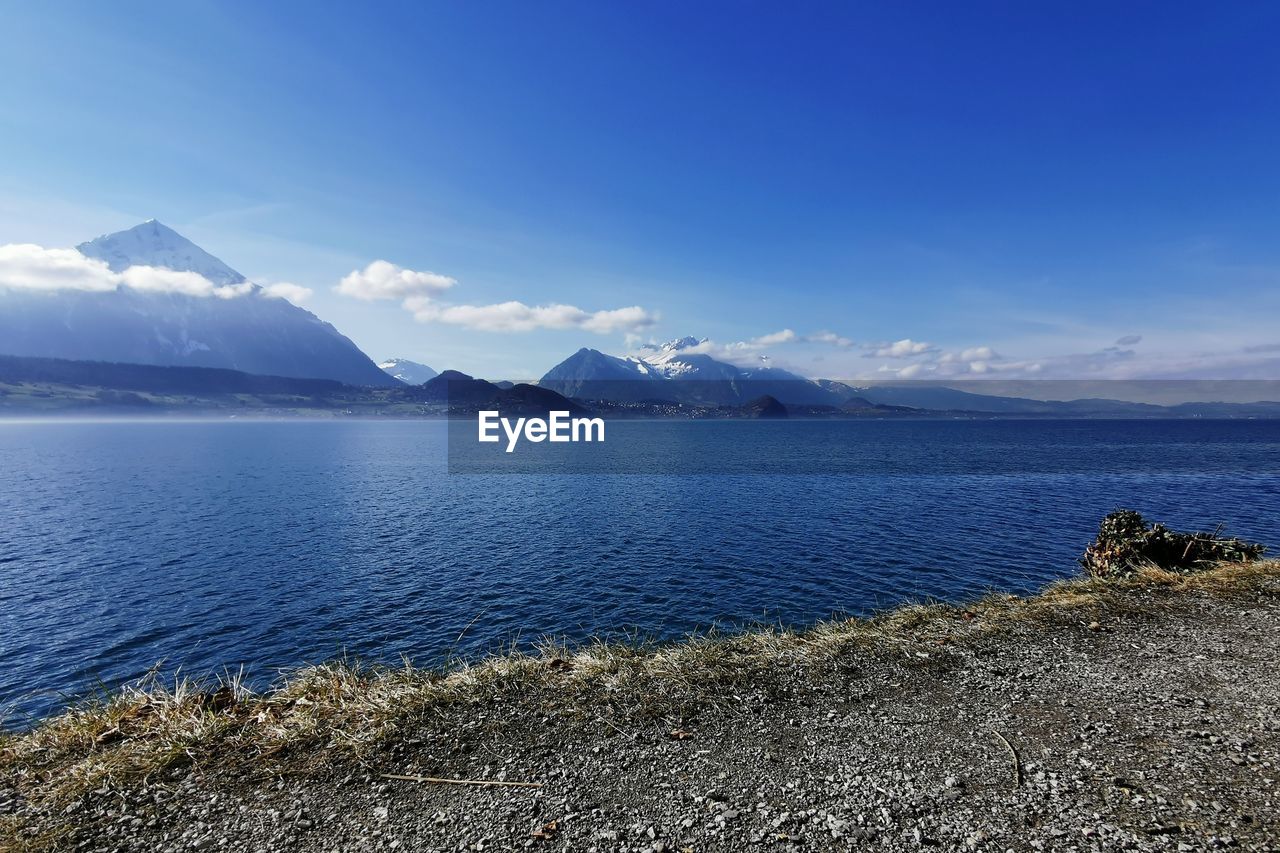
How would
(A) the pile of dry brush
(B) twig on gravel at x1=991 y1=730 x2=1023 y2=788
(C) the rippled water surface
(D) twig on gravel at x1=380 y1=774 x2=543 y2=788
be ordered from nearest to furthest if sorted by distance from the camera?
(B) twig on gravel at x1=991 y1=730 x2=1023 y2=788
(D) twig on gravel at x1=380 y1=774 x2=543 y2=788
(A) the pile of dry brush
(C) the rippled water surface

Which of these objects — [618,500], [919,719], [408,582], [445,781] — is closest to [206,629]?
[408,582]

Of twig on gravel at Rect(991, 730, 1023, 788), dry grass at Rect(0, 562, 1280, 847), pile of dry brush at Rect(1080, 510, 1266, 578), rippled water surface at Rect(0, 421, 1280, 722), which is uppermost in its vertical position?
pile of dry brush at Rect(1080, 510, 1266, 578)

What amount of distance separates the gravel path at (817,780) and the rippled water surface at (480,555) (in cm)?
1575

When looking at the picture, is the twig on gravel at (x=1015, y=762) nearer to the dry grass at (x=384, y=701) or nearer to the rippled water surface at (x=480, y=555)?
the dry grass at (x=384, y=701)

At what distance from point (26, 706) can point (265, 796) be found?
22.3 metres

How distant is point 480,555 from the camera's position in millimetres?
41281

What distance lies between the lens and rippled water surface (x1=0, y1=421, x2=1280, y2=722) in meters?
27.3

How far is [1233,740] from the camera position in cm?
980

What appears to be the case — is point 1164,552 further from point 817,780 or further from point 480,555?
point 480,555

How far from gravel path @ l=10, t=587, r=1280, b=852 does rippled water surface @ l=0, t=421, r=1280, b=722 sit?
51.7 feet

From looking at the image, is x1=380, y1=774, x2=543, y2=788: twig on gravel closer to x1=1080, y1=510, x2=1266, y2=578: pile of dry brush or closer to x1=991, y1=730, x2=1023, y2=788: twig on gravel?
x1=991, y1=730, x2=1023, y2=788: twig on gravel

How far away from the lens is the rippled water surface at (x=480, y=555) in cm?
2733

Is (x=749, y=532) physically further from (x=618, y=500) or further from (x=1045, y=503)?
(x=1045, y=503)

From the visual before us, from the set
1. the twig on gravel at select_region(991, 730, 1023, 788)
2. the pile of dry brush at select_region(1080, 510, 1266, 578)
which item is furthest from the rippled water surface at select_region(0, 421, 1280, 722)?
the twig on gravel at select_region(991, 730, 1023, 788)
